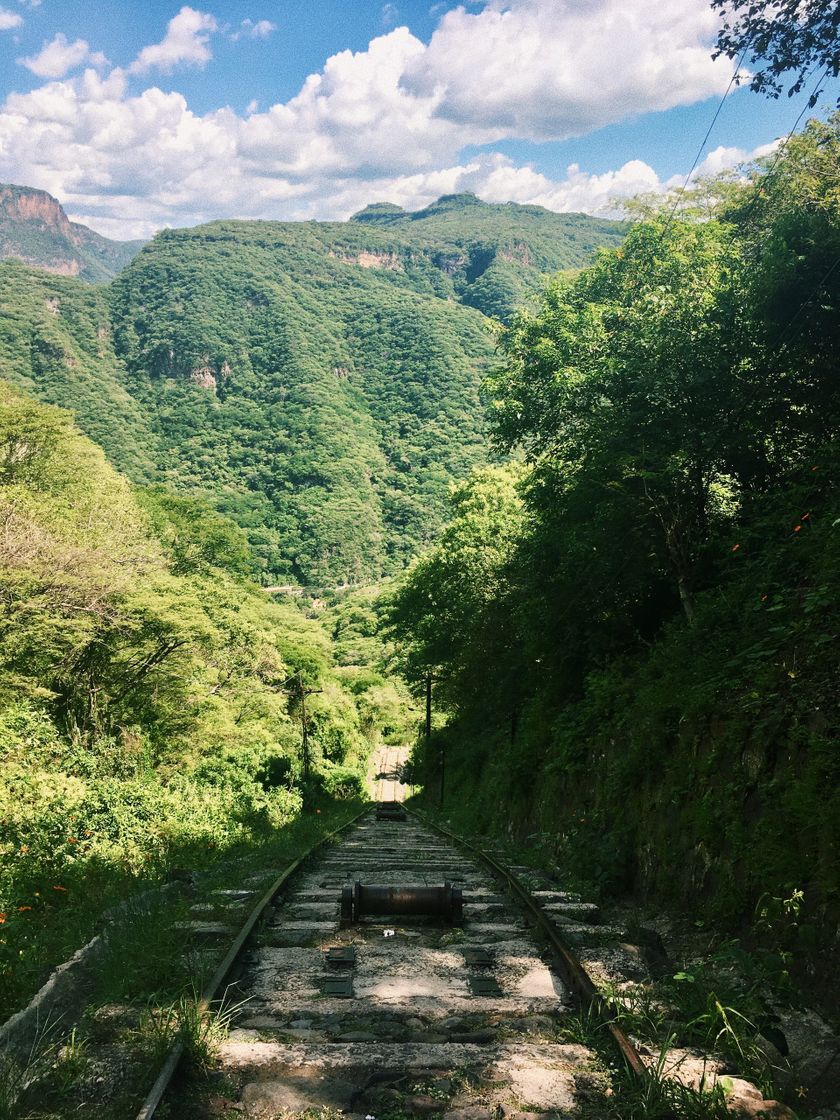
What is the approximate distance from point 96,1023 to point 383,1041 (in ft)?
4.55

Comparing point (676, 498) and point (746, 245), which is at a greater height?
point (746, 245)

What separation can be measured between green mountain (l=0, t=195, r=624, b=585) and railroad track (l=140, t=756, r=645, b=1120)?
9725 centimetres

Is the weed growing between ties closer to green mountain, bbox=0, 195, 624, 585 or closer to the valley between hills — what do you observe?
the valley between hills

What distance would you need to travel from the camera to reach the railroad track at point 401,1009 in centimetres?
313

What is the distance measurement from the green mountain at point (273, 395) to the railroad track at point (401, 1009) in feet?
319

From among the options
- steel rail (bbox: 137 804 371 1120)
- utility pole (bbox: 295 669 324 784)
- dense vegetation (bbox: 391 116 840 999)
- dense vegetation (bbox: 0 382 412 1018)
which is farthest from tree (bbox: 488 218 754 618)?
utility pole (bbox: 295 669 324 784)

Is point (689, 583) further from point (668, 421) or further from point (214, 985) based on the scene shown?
point (214, 985)

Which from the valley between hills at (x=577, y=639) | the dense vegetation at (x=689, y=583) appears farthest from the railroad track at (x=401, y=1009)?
the dense vegetation at (x=689, y=583)

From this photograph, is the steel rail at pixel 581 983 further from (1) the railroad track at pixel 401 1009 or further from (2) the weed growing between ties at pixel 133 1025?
(2) the weed growing between ties at pixel 133 1025

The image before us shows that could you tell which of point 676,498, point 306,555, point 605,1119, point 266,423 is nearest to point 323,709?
point 676,498

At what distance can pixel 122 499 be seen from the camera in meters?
35.2

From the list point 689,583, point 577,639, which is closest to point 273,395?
point 577,639

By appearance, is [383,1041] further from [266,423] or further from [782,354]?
[266,423]

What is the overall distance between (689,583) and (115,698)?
20357 millimetres
